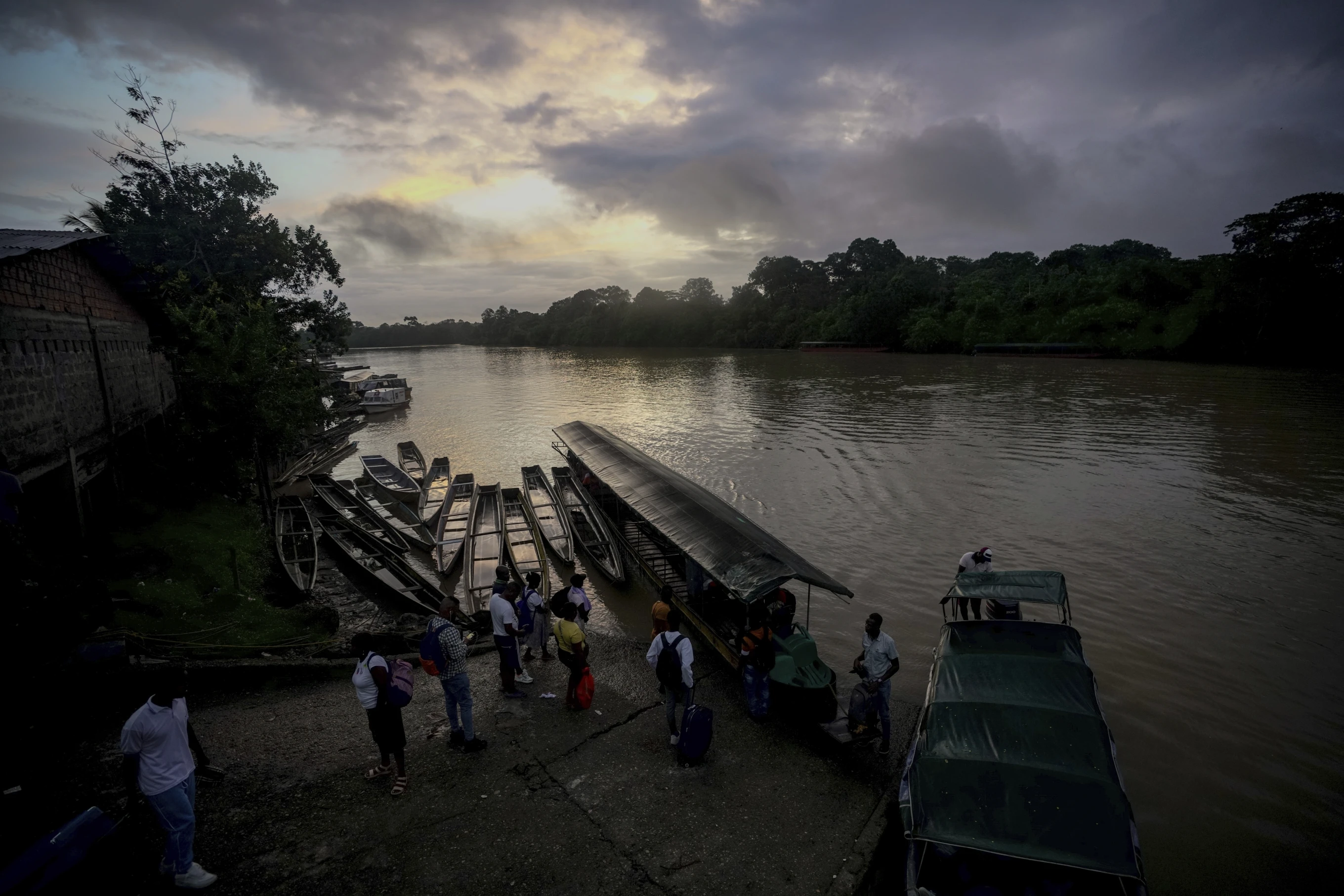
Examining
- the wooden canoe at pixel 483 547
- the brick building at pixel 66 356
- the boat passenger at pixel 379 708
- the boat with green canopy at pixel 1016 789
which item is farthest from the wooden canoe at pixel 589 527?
the brick building at pixel 66 356

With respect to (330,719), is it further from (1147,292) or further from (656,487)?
(1147,292)

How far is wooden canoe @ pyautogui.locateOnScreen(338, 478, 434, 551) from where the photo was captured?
56.3ft

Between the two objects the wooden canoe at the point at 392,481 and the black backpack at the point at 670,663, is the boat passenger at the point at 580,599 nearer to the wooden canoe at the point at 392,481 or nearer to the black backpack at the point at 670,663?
the black backpack at the point at 670,663

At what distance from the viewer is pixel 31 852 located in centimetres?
456

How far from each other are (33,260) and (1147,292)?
3044 inches

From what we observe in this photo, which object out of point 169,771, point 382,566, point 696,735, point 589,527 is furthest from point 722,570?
point 382,566

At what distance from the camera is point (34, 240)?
11172mm

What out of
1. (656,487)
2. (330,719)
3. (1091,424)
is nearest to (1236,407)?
(1091,424)

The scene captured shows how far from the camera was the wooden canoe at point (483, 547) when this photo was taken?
44.6ft

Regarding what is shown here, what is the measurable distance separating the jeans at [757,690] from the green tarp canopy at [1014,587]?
3.67 m

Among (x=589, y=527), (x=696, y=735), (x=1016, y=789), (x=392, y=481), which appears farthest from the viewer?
(x=392, y=481)

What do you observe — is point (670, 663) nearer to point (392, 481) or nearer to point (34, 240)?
point (34, 240)

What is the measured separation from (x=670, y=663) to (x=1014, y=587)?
582cm

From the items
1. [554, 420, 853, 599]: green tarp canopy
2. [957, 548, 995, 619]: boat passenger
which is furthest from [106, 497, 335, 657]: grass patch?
[957, 548, 995, 619]: boat passenger
